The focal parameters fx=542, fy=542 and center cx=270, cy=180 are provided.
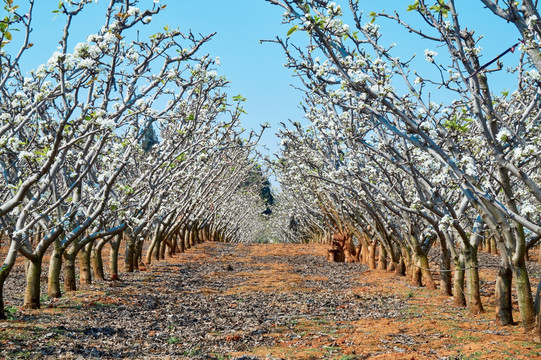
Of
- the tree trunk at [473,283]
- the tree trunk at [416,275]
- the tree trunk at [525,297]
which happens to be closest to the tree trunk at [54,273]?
the tree trunk at [473,283]

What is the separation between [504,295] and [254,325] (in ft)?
15.5

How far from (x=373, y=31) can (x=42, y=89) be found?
5.80 meters

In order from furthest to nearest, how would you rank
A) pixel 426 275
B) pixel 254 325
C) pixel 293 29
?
pixel 426 275
pixel 254 325
pixel 293 29

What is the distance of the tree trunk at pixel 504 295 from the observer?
962cm

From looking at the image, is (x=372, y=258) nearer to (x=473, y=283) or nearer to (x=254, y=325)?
(x=473, y=283)

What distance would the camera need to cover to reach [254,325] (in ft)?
35.3

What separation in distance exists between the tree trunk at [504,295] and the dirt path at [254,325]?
0.25m

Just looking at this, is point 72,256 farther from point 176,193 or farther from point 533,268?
point 533,268

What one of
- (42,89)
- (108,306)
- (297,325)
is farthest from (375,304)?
(42,89)

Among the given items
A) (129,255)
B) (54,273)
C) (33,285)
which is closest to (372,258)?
(129,255)

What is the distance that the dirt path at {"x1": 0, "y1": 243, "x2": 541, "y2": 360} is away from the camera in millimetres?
8297

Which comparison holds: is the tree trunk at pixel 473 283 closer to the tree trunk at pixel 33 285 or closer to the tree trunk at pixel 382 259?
the tree trunk at pixel 33 285

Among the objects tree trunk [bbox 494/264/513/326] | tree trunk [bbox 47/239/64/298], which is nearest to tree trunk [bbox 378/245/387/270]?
tree trunk [bbox 494/264/513/326]

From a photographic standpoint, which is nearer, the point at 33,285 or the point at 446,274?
the point at 33,285
